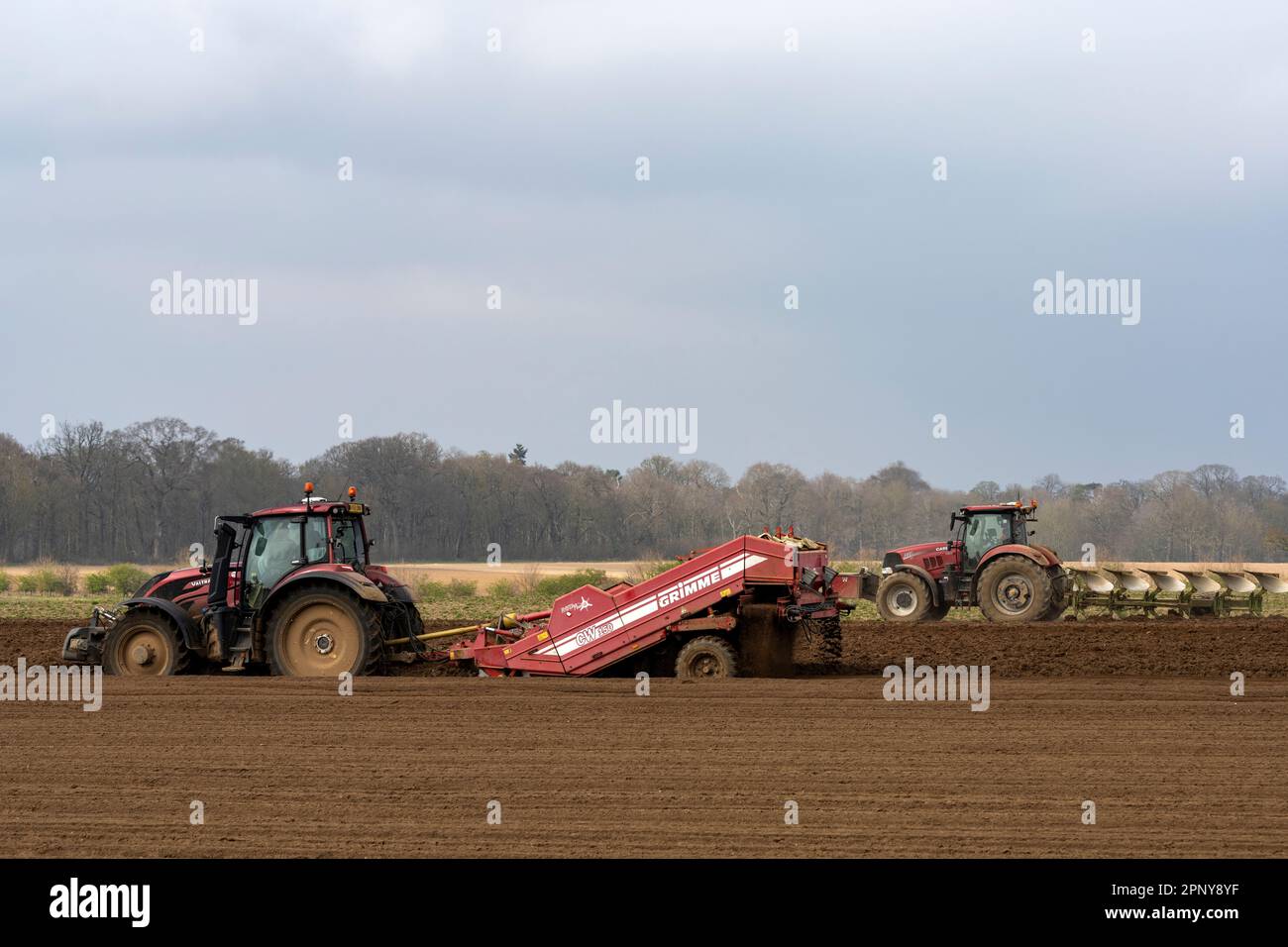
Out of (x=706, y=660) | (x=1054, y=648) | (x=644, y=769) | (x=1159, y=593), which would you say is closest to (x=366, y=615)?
(x=706, y=660)

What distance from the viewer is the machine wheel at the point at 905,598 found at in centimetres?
2184

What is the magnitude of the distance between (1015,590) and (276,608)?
11.7 m

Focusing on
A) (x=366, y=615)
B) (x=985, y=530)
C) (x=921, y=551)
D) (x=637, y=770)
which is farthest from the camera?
(x=921, y=551)

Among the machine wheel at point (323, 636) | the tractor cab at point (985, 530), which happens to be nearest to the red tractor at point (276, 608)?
the machine wheel at point (323, 636)

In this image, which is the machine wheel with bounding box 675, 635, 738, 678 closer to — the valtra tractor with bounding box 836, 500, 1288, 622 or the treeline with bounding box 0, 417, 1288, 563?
the valtra tractor with bounding box 836, 500, 1288, 622

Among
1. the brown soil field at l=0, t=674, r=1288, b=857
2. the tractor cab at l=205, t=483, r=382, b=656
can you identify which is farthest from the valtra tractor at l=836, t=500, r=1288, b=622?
the tractor cab at l=205, t=483, r=382, b=656

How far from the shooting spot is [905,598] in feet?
72.4

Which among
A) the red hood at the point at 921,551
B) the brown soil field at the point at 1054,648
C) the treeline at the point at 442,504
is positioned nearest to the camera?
the brown soil field at the point at 1054,648

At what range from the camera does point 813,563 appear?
14664 mm

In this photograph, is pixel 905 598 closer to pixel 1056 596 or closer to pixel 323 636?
pixel 1056 596

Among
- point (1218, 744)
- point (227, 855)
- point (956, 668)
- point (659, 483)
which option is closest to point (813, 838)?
point (227, 855)

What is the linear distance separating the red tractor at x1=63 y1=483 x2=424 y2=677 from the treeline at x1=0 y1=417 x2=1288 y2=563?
3711cm

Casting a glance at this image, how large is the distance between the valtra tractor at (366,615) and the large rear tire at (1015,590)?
294 inches

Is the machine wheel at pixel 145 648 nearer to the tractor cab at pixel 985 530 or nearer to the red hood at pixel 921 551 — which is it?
the tractor cab at pixel 985 530
